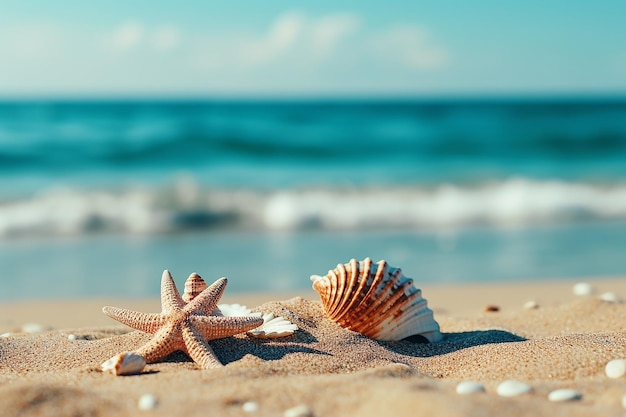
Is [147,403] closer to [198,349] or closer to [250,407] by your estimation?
[250,407]

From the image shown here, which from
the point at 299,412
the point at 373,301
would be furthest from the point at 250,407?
the point at 373,301

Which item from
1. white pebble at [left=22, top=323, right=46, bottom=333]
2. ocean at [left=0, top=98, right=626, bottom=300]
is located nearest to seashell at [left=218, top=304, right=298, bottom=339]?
white pebble at [left=22, top=323, right=46, bottom=333]

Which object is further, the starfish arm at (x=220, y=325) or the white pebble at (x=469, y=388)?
the starfish arm at (x=220, y=325)

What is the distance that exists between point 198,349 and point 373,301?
3.23ft

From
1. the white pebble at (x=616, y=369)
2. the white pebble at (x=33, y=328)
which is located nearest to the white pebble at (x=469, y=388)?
the white pebble at (x=616, y=369)

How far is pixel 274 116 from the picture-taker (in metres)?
27.8

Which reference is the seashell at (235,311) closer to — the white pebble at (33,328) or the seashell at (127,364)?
the seashell at (127,364)

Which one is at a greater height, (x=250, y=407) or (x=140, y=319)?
(x=140, y=319)

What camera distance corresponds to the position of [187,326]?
345 cm

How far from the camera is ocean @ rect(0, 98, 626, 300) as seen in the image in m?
7.69

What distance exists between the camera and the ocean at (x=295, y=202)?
7.69 m

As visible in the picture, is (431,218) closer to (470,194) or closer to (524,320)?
(470,194)

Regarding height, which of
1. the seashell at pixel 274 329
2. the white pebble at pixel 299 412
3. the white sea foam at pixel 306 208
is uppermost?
the white sea foam at pixel 306 208

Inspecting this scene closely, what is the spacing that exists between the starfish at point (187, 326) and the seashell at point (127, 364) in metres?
0.15
